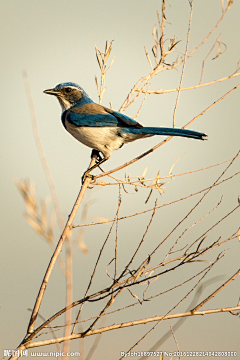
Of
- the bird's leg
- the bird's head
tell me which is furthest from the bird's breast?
the bird's head

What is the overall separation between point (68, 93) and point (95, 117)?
852 mm

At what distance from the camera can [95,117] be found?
207 inches

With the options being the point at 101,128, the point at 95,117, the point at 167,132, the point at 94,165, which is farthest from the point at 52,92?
the point at 167,132

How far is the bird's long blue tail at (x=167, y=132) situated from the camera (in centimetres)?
418

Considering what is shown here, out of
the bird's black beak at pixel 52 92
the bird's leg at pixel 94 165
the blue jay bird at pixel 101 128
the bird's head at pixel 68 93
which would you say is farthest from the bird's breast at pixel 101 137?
the bird's black beak at pixel 52 92

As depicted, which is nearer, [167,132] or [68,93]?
[167,132]

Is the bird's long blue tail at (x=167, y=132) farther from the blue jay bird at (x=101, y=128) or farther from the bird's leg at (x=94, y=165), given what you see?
the bird's leg at (x=94, y=165)

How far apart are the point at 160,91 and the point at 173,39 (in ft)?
2.00

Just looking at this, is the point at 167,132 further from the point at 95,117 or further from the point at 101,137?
the point at 95,117

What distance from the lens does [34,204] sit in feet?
8.19

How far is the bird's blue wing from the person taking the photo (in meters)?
5.02

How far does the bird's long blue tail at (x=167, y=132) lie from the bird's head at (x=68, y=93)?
4.08ft

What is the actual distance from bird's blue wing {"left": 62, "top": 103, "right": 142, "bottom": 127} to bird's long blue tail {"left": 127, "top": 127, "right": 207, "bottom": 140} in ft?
0.27

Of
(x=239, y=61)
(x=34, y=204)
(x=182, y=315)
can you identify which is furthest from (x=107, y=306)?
(x=239, y=61)
